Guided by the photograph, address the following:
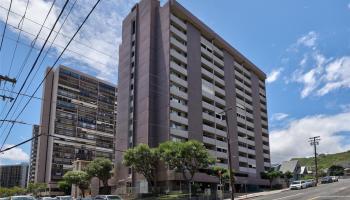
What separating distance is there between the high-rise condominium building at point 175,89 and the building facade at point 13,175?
110002 millimetres

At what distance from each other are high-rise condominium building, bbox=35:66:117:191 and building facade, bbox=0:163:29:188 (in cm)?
4958

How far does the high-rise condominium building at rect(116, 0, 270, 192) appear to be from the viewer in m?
63.8

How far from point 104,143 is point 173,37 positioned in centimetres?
7162

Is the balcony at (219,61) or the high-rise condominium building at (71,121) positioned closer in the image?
the balcony at (219,61)

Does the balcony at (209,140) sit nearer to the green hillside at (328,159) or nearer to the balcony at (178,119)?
the balcony at (178,119)

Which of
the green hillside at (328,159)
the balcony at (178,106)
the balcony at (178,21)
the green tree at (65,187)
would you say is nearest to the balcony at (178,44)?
the balcony at (178,21)

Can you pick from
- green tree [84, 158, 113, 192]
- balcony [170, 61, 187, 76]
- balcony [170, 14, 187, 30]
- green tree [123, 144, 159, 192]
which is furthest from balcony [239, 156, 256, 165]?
balcony [170, 14, 187, 30]

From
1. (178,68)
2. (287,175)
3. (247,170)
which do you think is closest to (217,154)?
(247,170)

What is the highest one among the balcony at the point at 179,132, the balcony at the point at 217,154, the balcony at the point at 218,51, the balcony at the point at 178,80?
the balcony at the point at 218,51

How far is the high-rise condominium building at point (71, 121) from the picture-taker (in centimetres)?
11869

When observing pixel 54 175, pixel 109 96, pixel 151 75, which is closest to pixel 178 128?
pixel 151 75

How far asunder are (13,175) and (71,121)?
192 ft

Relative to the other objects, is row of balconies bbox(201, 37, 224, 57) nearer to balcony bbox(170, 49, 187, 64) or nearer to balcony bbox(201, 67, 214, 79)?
balcony bbox(201, 67, 214, 79)

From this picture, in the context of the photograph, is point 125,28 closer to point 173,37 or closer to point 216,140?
point 173,37
